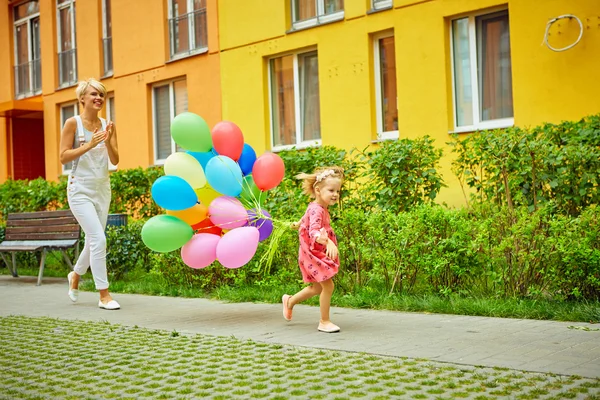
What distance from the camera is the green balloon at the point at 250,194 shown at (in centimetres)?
729

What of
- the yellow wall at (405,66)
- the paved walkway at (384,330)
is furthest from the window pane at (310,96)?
the paved walkway at (384,330)

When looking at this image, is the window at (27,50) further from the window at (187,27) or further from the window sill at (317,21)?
the window sill at (317,21)

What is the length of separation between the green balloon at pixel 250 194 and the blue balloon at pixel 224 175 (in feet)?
0.36

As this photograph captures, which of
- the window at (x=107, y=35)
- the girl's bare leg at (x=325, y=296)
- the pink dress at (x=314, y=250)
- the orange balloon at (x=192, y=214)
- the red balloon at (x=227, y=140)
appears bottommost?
the girl's bare leg at (x=325, y=296)

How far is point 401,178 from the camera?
30.4ft

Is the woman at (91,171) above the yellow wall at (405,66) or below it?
below

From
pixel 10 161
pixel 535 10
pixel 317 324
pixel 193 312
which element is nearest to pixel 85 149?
pixel 193 312

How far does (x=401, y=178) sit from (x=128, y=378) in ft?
16.6

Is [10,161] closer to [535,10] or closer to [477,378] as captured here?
[535,10]

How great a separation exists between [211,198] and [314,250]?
1.42m

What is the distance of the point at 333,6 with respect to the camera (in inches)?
648

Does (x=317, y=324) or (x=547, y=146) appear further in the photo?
(x=547, y=146)

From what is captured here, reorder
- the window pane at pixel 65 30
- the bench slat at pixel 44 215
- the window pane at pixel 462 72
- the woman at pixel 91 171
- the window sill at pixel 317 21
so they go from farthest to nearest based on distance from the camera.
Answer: the window pane at pixel 65 30 → the window sill at pixel 317 21 → the window pane at pixel 462 72 → the bench slat at pixel 44 215 → the woman at pixel 91 171

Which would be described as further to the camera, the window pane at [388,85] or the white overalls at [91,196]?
the window pane at [388,85]
